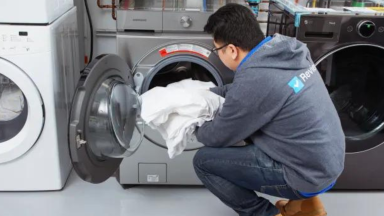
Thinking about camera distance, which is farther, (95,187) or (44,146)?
(95,187)

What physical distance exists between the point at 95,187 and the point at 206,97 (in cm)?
89

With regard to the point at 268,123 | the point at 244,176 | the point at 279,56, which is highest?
the point at 279,56

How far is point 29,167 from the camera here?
6.97 ft

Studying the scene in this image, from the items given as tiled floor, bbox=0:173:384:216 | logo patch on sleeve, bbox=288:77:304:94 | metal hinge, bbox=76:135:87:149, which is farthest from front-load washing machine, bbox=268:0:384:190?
metal hinge, bbox=76:135:87:149

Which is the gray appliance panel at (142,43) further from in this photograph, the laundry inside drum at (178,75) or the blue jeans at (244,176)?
the blue jeans at (244,176)

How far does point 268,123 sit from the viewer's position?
5.00ft

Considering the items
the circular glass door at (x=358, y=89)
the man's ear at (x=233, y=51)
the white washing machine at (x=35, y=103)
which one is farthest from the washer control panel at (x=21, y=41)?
the circular glass door at (x=358, y=89)

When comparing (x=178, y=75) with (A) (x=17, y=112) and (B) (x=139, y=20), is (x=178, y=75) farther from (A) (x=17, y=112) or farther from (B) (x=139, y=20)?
(A) (x=17, y=112)

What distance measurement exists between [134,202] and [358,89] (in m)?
1.22

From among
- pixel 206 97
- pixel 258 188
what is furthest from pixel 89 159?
pixel 258 188

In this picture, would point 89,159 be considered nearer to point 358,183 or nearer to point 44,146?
point 44,146

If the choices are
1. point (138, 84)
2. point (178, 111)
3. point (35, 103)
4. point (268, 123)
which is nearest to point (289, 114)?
point (268, 123)

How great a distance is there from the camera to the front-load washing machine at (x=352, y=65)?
6.40ft

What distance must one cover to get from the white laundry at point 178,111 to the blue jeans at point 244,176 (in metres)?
0.12
